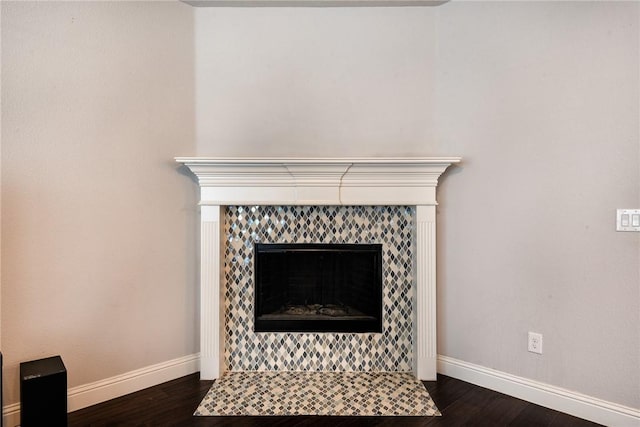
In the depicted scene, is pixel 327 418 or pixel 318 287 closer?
pixel 327 418

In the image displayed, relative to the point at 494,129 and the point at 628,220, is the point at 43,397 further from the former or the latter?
the point at 628,220

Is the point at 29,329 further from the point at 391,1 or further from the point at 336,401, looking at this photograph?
the point at 391,1

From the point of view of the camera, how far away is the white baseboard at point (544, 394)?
71.5 inches

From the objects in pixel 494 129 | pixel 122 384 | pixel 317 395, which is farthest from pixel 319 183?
pixel 122 384

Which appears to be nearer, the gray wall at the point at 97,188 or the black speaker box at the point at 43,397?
the black speaker box at the point at 43,397

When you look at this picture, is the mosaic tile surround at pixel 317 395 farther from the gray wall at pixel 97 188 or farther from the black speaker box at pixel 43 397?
the black speaker box at pixel 43 397

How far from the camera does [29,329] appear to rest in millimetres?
1876

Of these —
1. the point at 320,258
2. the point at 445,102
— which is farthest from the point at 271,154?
the point at 445,102

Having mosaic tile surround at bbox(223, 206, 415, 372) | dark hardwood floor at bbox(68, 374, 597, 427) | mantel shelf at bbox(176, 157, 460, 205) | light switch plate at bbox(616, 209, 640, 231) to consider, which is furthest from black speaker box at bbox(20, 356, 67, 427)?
light switch plate at bbox(616, 209, 640, 231)

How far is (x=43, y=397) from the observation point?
1641 millimetres

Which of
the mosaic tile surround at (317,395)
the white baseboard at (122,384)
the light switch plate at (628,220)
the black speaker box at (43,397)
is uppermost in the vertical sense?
the light switch plate at (628,220)

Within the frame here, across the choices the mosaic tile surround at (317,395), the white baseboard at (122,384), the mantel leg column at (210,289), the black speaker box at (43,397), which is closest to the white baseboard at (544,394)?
the mosaic tile surround at (317,395)

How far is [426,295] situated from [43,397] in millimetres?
2231

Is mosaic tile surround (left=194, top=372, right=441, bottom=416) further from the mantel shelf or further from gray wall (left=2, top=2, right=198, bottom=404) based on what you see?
the mantel shelf
